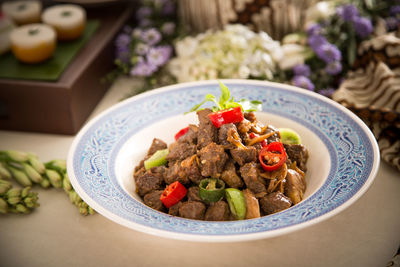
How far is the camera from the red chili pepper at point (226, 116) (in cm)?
201

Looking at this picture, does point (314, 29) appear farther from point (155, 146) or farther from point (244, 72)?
point (155, 146)

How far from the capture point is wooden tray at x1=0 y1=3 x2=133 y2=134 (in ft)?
9.18

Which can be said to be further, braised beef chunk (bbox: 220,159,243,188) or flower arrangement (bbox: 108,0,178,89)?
flower arrangement (bbox: 108,0,178,89)

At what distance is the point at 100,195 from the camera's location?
184 cm

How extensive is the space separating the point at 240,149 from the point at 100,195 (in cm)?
63

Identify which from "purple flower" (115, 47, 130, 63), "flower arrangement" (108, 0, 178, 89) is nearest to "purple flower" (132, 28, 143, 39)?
"flower arrangement" (108, 0, 178, 89)

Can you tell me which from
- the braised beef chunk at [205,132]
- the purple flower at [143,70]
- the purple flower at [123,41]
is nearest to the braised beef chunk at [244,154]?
the braised beef chunk at [205,132]

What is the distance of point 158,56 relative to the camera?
326cm

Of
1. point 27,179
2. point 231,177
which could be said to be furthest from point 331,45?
point 27,179

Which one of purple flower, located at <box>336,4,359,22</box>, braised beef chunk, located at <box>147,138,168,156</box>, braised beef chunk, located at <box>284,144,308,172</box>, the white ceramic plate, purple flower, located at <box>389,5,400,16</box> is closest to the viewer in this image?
the white ceramic plate

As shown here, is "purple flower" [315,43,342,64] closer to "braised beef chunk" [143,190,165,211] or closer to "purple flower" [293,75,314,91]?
"purple flower" [293,75,314,91]

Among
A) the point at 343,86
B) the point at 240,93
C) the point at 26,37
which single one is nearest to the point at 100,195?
the point at 240,93

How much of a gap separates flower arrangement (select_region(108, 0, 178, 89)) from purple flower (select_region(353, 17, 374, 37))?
4.49ft

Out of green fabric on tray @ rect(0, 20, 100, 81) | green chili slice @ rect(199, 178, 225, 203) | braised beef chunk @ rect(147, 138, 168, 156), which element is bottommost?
braised beef chunk @ rect(147, 138, 168, 156)
